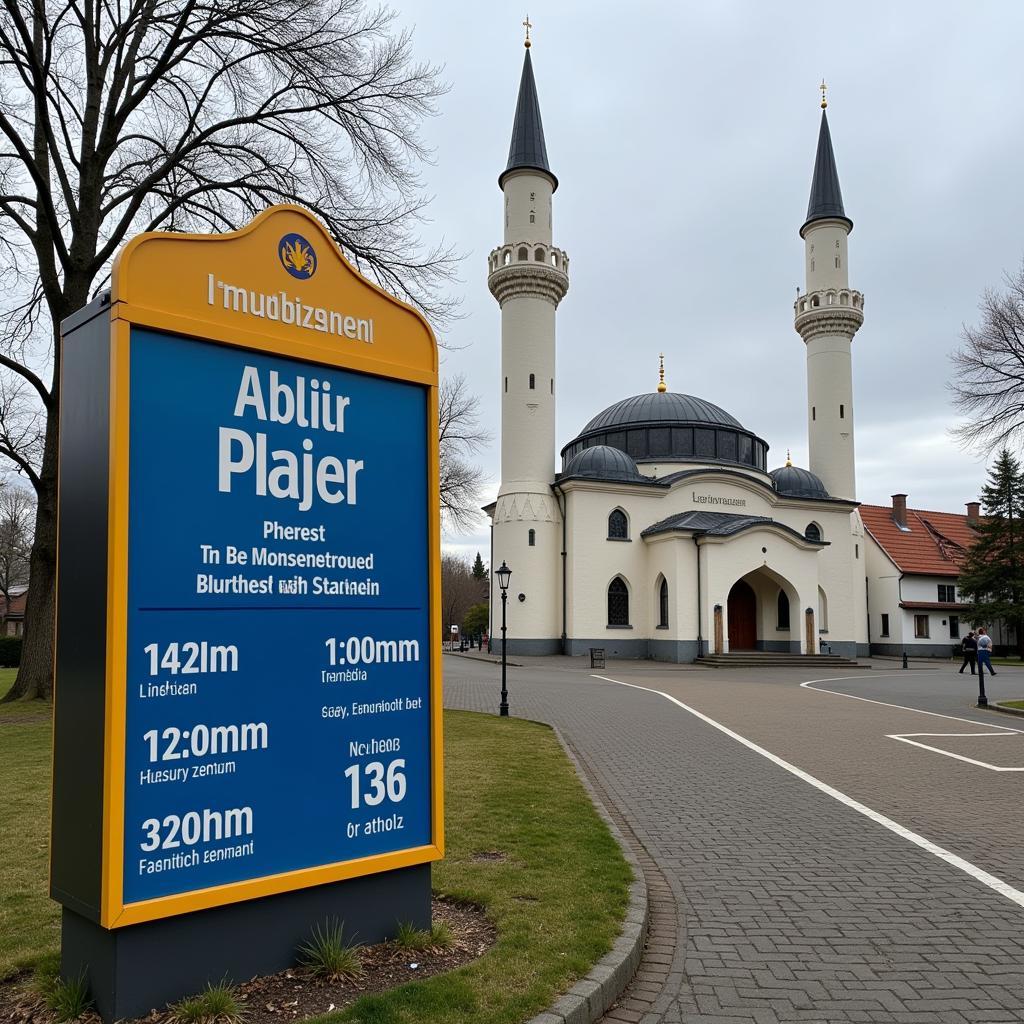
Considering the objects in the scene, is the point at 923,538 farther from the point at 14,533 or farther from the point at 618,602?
the point at 14,533

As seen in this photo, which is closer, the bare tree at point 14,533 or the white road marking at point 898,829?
the white road marking at point 898,829

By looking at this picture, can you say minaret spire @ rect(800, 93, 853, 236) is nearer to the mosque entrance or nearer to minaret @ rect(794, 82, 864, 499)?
minaret @ rect(794, 82, 864, 499)

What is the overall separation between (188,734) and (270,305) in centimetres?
226

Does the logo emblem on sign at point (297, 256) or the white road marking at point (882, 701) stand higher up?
the logo emblem on sign at point (297, 256)

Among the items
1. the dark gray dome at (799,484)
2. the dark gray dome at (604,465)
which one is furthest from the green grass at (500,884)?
the dark gray dome at (799,484)

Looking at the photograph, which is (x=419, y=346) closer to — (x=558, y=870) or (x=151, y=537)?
(x=151, y=537)

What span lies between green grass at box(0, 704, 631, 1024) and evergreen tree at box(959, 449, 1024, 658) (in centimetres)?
4044

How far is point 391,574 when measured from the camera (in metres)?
5.08

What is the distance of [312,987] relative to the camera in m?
4.29

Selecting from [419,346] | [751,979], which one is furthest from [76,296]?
[751,979]

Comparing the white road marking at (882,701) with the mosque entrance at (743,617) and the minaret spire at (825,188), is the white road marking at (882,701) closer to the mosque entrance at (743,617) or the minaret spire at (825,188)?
the mosque entrance at (743,617)

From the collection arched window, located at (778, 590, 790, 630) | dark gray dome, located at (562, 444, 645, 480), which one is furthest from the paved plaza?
arched window, located at (778, 590, 790, 630)

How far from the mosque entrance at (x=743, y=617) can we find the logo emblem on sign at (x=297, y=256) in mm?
40462

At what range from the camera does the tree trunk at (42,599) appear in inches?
661
